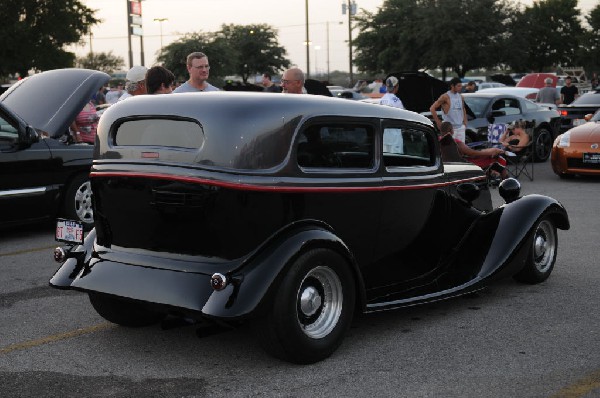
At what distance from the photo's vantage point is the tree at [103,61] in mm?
85606

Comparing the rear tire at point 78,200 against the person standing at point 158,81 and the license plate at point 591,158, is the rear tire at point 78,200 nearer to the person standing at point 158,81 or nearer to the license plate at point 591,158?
the person standing at point 158,81

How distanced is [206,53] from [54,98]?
34694mm

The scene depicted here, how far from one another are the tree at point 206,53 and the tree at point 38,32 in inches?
316

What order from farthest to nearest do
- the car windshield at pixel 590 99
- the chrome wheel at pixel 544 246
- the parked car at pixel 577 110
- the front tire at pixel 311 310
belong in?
the car windshield at pixel 590 99 < the parked car at pixel 577 110 < the chrome wheel at pixel 544 246 < the front tire at pixel 311 310

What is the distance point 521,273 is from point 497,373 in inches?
85.3

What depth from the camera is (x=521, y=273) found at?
6.54 metres

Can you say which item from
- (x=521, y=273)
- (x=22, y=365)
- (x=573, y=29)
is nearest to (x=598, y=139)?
(x=521, y=273)

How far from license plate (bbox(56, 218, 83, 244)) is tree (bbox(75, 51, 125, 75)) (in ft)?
272

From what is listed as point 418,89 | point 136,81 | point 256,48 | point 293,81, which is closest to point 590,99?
point 418,89

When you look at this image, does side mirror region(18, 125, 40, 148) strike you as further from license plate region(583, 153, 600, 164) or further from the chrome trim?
license plate region(583, 153, 600, 164)

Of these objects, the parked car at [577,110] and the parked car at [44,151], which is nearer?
the parked car at [44,151]

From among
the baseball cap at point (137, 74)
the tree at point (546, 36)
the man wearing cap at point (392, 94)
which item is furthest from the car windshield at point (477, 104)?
the tree at point (546, 36)

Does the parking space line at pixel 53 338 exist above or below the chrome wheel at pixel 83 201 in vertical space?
below

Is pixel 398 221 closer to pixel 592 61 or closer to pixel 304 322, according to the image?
pixel 304 322
